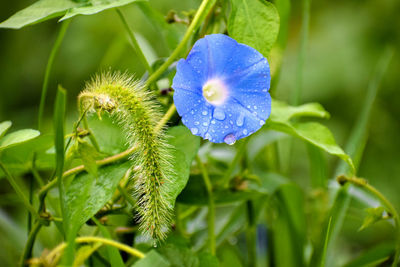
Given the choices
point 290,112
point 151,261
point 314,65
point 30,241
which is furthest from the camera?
point 314,65

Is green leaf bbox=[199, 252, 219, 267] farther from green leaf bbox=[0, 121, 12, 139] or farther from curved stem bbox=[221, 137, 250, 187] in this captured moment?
green leaf bbox=[0, 121, 12, 139]

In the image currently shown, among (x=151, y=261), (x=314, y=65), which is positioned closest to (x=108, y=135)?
(x=151, y=261)

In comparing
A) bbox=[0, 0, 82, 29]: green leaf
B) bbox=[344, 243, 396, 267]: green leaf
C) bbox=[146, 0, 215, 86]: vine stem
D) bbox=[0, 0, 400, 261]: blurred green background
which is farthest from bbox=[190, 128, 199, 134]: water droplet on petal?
bbox=[0, 0, 400, 261]: blurred green background

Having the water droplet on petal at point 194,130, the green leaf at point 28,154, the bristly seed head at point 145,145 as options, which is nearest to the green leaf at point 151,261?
the bristly seed head at point 145,145

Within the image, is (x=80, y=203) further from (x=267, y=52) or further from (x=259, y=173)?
(x=259, y=173)

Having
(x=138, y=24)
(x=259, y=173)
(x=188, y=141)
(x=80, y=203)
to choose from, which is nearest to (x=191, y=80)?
(x=188, y=141)

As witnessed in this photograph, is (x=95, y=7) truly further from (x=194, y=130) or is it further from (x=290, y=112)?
(x=290, y=112)
